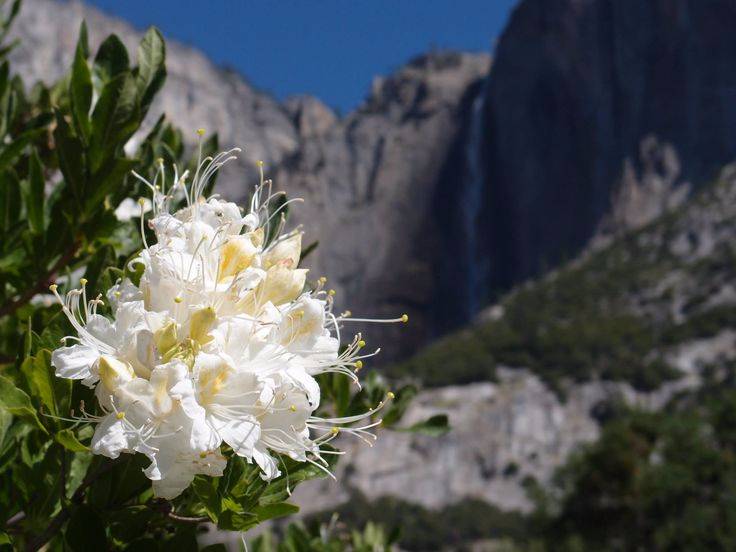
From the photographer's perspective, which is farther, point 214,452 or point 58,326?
point 58,326

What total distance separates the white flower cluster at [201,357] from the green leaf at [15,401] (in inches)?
2.0

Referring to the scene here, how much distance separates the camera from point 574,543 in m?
15.8

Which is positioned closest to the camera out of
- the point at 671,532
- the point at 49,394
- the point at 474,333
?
the point at 49,394

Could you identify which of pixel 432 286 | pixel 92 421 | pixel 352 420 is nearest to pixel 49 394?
pixel 92 421

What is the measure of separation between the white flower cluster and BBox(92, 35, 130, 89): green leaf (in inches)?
15.3

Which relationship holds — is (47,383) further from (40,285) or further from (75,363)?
(40,285)

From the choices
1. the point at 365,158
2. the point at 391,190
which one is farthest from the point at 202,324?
the point at 365,158

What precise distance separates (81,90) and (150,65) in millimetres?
116

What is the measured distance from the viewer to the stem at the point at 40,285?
1.33 metres

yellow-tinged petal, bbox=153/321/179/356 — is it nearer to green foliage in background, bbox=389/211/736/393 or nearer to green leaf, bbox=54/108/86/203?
green leaf, bbox=54/108/86/203

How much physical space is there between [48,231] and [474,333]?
3465cm

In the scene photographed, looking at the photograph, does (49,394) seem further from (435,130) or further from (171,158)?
(435,130)

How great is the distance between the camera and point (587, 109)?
132 ft

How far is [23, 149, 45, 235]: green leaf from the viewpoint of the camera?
1.36 metres
